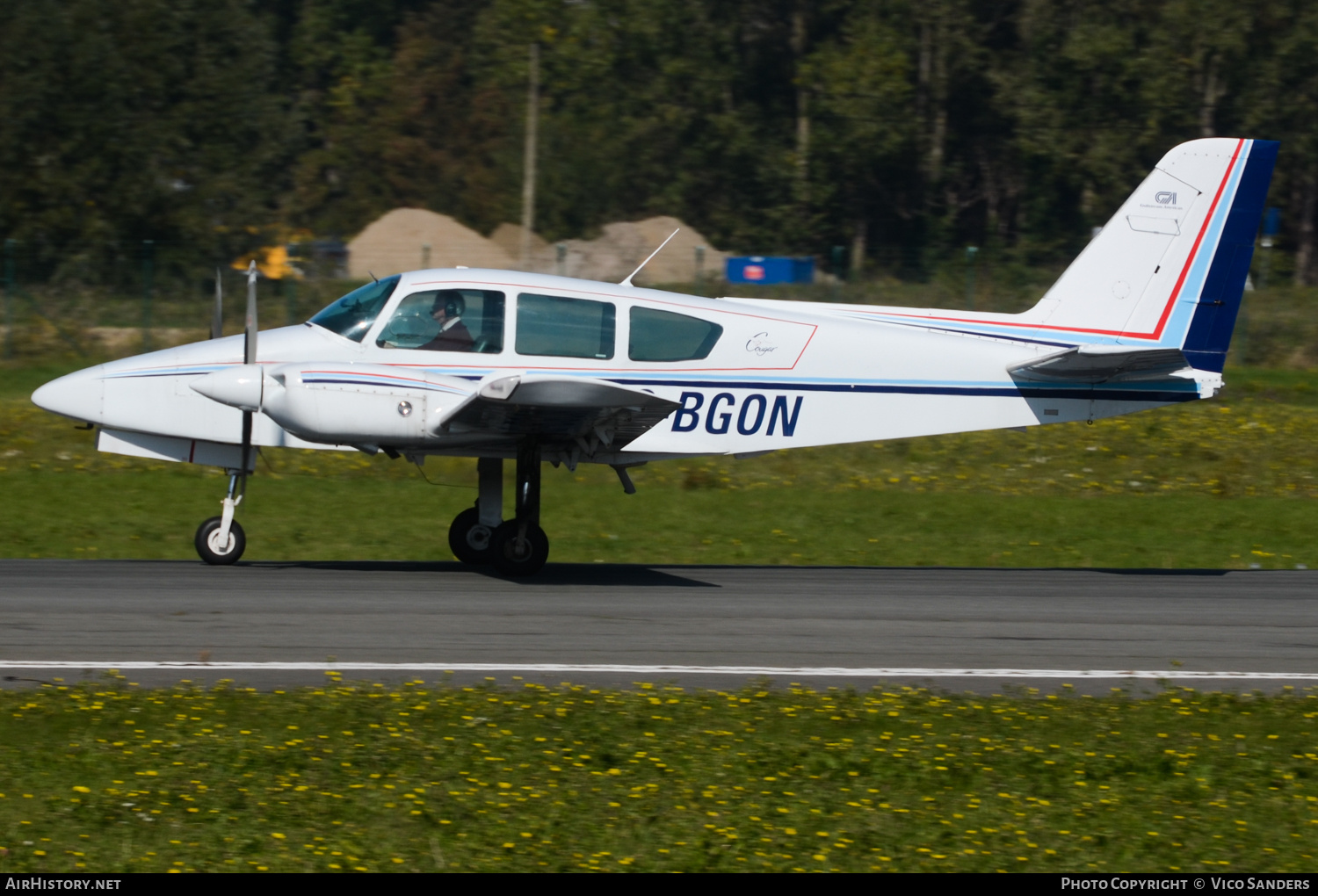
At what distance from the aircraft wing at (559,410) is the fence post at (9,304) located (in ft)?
56.0

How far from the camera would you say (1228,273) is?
12453 mm

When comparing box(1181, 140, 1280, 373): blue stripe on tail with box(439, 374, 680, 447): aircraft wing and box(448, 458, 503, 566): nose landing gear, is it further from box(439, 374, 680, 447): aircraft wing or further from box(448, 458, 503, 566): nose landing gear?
box(448, 458, 503, 566): nose landing gear

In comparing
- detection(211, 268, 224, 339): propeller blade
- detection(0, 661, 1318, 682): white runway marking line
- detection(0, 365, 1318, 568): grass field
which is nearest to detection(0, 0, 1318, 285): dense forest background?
detection(0, 365, 1318, 568): grass field

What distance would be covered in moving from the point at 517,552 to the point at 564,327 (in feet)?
5.96

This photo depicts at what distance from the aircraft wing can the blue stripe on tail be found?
4.85m

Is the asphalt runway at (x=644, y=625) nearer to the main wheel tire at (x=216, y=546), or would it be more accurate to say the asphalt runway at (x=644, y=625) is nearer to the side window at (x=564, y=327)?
the main wheel tire at (x=216, y=546)

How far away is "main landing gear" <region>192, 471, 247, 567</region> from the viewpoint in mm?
11430

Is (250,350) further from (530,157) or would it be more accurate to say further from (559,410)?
(530,157)

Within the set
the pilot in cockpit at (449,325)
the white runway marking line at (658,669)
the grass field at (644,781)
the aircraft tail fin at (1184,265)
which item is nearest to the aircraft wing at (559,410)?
the pilot in cockpit at (449,325)

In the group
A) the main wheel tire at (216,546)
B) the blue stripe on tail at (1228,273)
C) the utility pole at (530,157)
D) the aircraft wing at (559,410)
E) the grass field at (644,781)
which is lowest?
the grass field at (644,781)

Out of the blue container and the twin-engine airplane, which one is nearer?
the twin-engine airplane

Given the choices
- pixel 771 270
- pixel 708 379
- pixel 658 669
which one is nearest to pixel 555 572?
pixel 708 379

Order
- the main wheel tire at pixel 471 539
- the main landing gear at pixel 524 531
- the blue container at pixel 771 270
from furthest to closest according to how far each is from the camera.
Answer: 1. the blue container at pixel 771 270
2. the main wheel tire at pixel 471 539
3. the main landing gear at pixel 524 531

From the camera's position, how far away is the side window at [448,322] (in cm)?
1110
